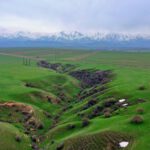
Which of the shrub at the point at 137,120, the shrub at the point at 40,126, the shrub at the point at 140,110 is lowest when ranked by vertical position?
the shrub at the point at 40,126

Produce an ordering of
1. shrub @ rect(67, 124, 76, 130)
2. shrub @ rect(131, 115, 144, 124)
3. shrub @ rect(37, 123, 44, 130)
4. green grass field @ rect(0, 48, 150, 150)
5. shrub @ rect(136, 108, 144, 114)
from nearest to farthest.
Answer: green grass field @ rect(0, 48, 150, 150)
shrub @ rect(131, 115, 144, 124)
shrub @ rect(136, 108, 144, 114)
shrub @ rect(67, 124, 76, 130)
shrub @ rect(37, 123, 44, 130)

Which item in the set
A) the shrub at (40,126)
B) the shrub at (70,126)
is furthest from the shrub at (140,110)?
the shrub at (40,126)

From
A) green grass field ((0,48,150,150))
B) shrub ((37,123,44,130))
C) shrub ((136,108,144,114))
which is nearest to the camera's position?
green grass field ((0,48,150,150))

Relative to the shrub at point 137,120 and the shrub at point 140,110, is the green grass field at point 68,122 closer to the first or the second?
the shrub at point 140,110

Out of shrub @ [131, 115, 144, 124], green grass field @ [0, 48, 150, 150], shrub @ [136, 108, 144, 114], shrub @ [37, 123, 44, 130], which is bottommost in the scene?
shrub @ [37, 123, 44, 130]

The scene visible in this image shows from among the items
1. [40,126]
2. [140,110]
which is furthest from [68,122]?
[140,110]

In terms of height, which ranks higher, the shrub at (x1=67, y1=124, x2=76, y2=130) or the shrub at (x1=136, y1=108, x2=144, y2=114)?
the shrub at (x1=136, y1=108, x2=144, y2=114)

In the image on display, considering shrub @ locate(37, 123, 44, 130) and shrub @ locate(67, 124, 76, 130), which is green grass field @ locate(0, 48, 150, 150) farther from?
shrub @ locate(37, 123, 44, 130)

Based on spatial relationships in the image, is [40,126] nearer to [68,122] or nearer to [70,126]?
[68,122]

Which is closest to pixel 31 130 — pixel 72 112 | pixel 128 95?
pixel 72 112

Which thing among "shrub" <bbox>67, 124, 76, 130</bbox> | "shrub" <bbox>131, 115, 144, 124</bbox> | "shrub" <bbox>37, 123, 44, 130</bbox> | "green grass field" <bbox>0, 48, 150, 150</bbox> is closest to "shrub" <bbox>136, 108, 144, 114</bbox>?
"green grass field" <bbox>0, 48, 150, 150</bbox>

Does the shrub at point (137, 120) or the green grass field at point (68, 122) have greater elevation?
the shrub at point (137, 120)

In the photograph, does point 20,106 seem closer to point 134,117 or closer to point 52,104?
point 52,104

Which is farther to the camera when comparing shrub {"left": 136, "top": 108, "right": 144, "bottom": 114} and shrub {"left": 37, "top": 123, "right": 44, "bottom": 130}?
shrub {"left": 37, "top": 123, "right": 44, "bottom": 130}
